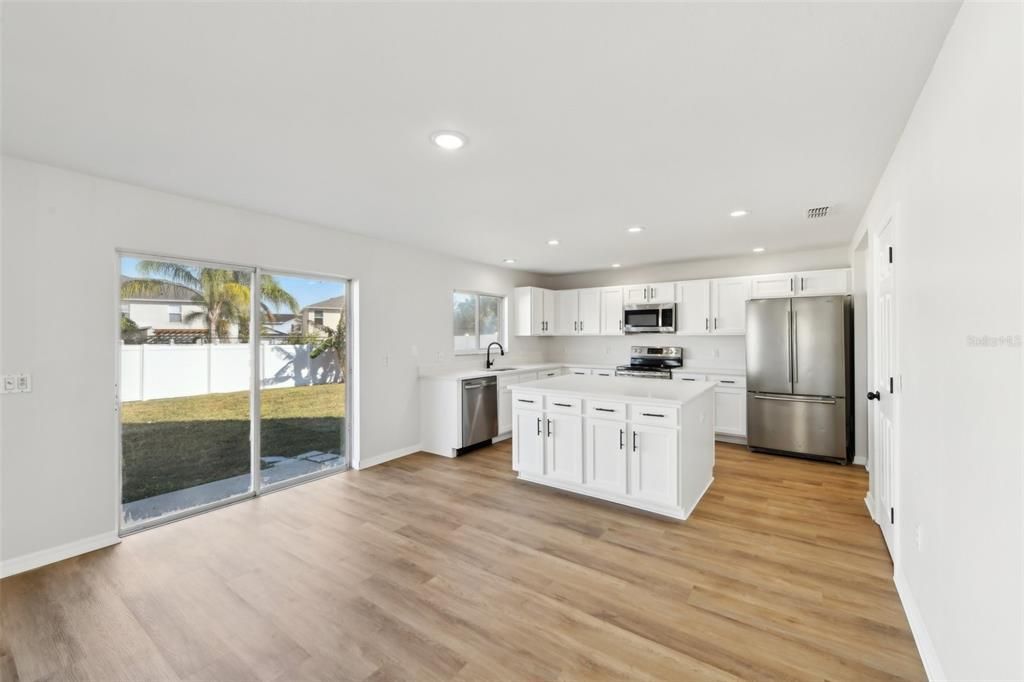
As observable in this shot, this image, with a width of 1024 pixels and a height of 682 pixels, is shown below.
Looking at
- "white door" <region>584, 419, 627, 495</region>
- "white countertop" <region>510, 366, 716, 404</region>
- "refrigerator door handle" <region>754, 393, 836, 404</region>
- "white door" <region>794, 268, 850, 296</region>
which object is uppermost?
"white door" <region>794, 268, 850, 296</region>

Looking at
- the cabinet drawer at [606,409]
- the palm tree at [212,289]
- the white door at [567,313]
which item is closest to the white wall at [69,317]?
the palm tree at [212,289]

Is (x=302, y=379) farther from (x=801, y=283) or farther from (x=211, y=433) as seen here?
(x=801, y=283)

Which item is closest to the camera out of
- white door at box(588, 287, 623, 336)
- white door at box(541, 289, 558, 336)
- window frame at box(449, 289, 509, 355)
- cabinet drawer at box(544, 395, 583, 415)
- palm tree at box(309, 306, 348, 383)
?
cabinet drawer at box(544, 395, 583, 415)

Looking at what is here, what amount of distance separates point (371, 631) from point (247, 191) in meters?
2.97

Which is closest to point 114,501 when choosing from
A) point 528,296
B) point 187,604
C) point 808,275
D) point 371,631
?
point 187,604

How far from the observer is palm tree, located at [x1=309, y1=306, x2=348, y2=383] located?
4295 millimetres

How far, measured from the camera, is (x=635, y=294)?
627cm

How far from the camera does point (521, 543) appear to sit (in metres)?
2.84

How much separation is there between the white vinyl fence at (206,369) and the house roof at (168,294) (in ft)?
1.16

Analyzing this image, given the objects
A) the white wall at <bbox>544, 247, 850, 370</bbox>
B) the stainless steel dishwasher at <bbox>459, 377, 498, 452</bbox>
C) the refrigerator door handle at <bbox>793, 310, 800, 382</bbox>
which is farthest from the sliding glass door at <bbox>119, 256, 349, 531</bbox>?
the refrigerator door handle at <bbox>793, 310, 800, 382</bbox>

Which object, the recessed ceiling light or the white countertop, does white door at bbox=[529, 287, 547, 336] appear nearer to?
the white countertop

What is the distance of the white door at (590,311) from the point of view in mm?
6656

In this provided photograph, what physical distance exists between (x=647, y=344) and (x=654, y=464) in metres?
3.58

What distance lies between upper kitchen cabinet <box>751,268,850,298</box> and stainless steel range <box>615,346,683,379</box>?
4.30ft
